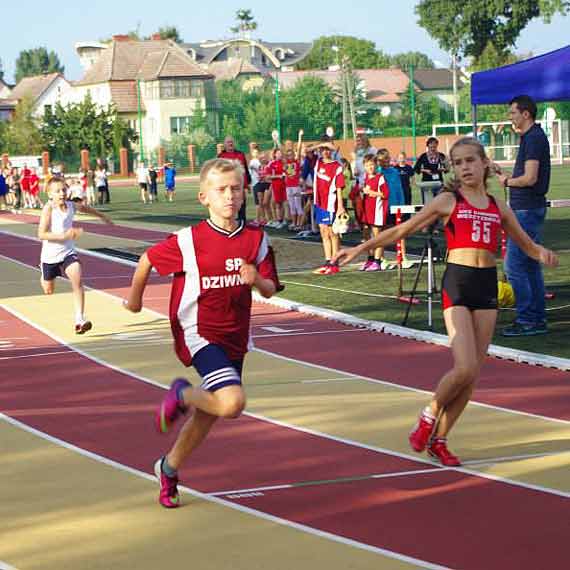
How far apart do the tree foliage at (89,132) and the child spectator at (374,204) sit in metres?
69.2

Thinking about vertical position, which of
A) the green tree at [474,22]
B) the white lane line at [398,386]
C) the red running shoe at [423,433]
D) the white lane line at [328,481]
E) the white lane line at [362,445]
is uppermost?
the green tree at [474,22]

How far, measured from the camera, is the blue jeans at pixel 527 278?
507 inches

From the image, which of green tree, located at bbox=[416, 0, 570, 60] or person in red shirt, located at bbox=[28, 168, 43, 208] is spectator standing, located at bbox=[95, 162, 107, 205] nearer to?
person in red shirt, located at bbox=[28, 168, 43, 208]

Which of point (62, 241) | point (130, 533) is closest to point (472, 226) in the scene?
point (130, 533)

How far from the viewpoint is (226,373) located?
258 inches

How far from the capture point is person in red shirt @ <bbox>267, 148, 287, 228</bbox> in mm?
30188

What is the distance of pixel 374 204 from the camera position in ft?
66.6

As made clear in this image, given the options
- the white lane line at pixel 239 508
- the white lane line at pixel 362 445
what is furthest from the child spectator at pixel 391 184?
the white lane line at pixel 239 508

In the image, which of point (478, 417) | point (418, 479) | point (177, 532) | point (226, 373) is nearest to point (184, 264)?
point (226, 373)

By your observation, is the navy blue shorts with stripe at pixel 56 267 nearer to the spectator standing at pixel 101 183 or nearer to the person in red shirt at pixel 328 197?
the person in red shirt at pixel 328 197

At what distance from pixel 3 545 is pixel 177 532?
2.77ft

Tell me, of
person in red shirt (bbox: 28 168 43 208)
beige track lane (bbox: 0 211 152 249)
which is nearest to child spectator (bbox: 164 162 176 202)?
person in red shirt (bbox: 28 168 43 208)

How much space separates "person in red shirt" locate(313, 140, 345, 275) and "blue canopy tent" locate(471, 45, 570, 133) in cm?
237

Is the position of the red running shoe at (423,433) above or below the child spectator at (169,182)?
below
